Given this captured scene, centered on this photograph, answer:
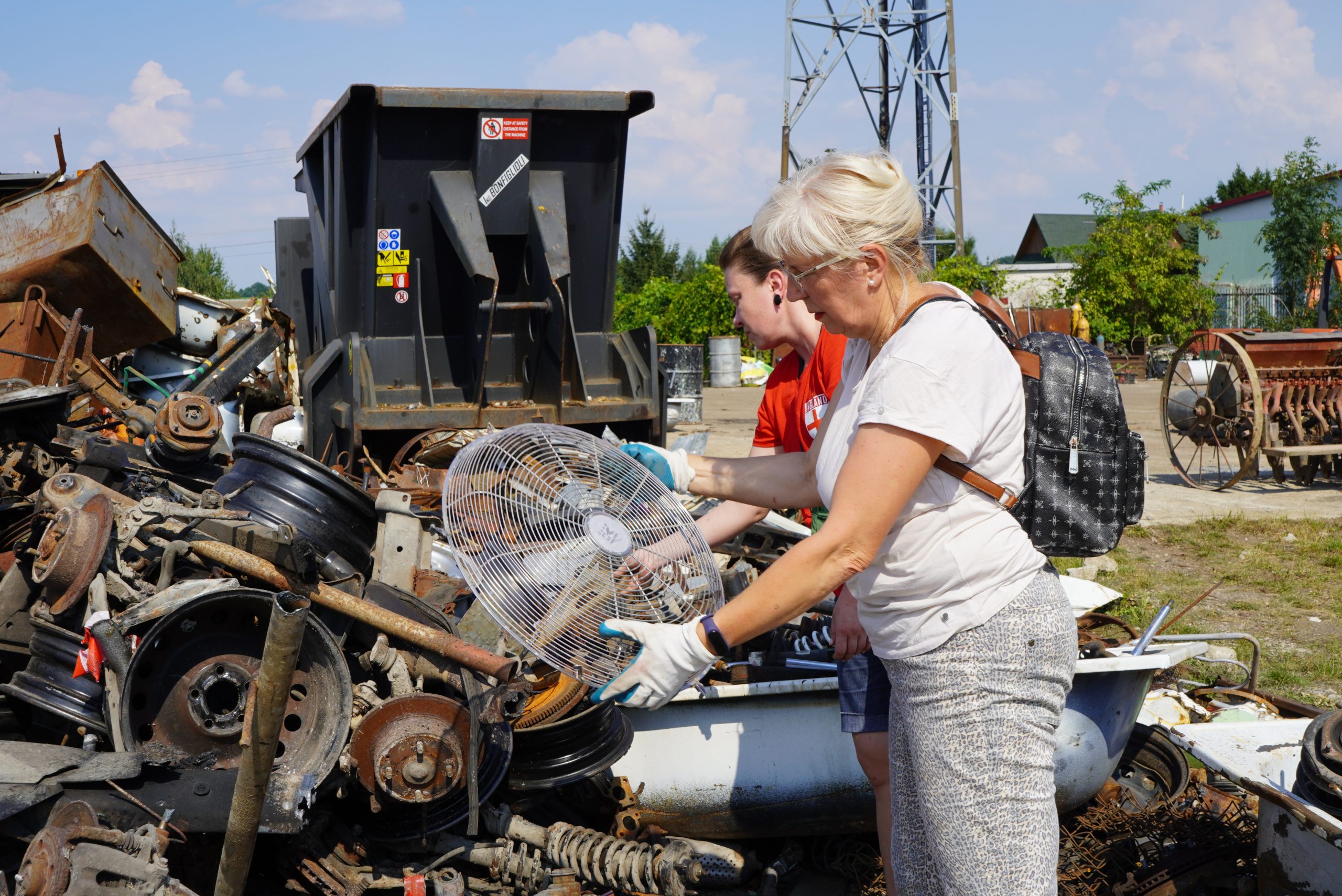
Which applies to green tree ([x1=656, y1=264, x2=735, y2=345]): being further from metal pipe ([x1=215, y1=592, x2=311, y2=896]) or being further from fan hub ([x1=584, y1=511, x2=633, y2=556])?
metal pipe ([x1=215, y1=592, x2=311, y2=896])

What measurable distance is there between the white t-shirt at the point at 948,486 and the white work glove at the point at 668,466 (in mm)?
693

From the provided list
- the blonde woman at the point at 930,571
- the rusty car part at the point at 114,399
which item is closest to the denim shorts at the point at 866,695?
the blonde woman at the point at 930,571

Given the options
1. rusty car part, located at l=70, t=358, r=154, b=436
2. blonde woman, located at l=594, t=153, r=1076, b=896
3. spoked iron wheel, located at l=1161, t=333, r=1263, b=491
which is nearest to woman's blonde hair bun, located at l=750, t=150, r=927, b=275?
blonde woman, located at l=594, t=153, r=1076, b=896

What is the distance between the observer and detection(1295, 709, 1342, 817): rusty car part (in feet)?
7.66

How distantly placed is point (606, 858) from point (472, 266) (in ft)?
10.1

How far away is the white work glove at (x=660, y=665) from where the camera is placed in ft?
5.62

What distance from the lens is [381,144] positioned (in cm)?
501

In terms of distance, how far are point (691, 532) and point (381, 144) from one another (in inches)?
136

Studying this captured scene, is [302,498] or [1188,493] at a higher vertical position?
[302,498]

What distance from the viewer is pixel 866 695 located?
2.30m

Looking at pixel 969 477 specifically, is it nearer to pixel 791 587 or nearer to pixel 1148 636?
pixel 791 587

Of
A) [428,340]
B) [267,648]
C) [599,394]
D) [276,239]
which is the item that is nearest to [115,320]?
[276,239]

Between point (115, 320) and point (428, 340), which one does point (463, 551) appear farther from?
point (115, 320)

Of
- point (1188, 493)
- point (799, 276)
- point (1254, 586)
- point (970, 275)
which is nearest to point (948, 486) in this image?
point (799, 276)
